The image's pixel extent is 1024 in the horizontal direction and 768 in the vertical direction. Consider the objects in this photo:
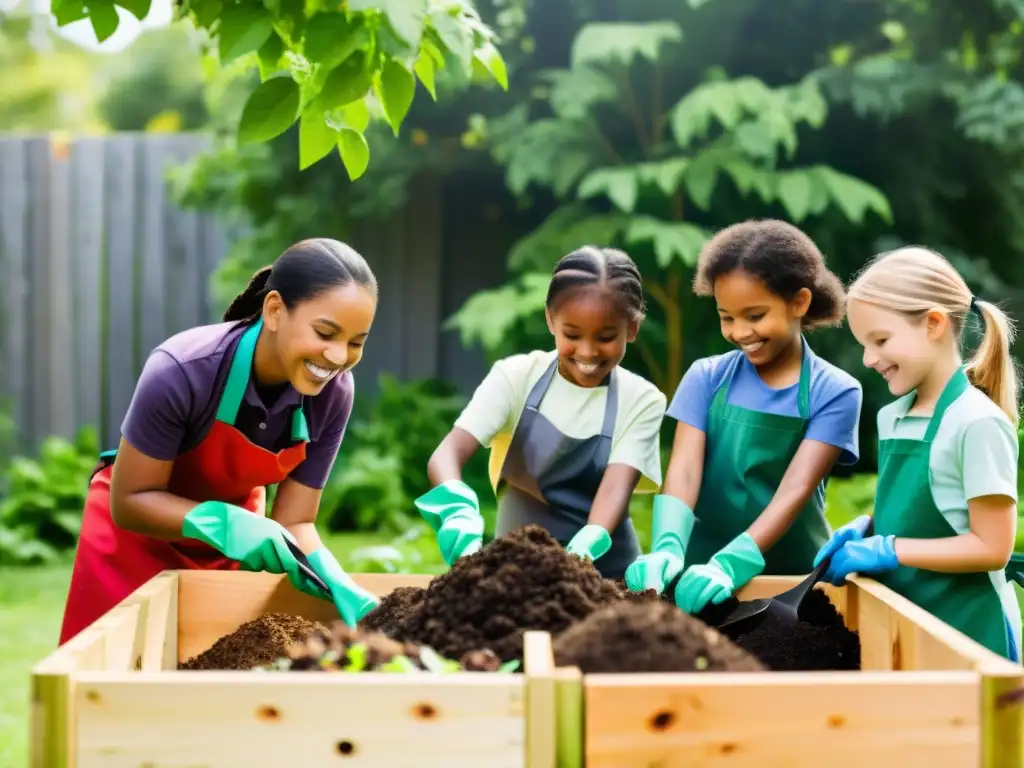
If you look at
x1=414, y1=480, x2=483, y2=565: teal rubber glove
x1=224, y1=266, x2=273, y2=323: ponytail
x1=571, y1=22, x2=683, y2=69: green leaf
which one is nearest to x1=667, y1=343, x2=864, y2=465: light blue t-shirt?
x1=414, y1=480, x2=483, y2=565: teal rubber glove

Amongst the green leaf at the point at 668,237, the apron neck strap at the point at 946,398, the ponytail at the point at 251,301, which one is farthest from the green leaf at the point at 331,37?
the green leaf at the point at 668,237

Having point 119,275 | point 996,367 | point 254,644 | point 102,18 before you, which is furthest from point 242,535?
point 119,275

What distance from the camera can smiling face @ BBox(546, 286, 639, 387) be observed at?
2.17m

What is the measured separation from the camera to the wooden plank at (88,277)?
6.81 metres

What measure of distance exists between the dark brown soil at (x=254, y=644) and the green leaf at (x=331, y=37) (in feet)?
3.26

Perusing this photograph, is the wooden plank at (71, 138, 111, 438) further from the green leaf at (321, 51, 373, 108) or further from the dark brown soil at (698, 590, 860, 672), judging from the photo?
the dark brown soil at (698, 590, 860, 672)

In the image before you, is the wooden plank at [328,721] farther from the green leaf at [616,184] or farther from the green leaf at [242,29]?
the green leaf at [616,184]

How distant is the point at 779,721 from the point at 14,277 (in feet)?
21.5

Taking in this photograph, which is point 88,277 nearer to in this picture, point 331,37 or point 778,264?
point 331,37

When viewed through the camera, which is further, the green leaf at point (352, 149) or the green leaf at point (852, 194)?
the green leaf at point (852, 194)

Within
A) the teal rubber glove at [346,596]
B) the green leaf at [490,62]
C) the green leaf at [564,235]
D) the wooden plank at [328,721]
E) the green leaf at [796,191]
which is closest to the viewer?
the wooden plank at [328,721]

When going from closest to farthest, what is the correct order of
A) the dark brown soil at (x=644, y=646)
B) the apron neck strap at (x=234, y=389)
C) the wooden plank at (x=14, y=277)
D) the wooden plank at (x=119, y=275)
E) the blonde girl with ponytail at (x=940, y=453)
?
the dark brown soil at (x=644, y=646)
the blonde girl with ponytail at (x=940, y=453)
the apron neck strap at (x=234, y=389)
the wooden plank at (x=14, y=277)
the wooden plank at (x=119, y=275)

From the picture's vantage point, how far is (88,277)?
6.87m

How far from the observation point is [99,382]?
691 centimetres
